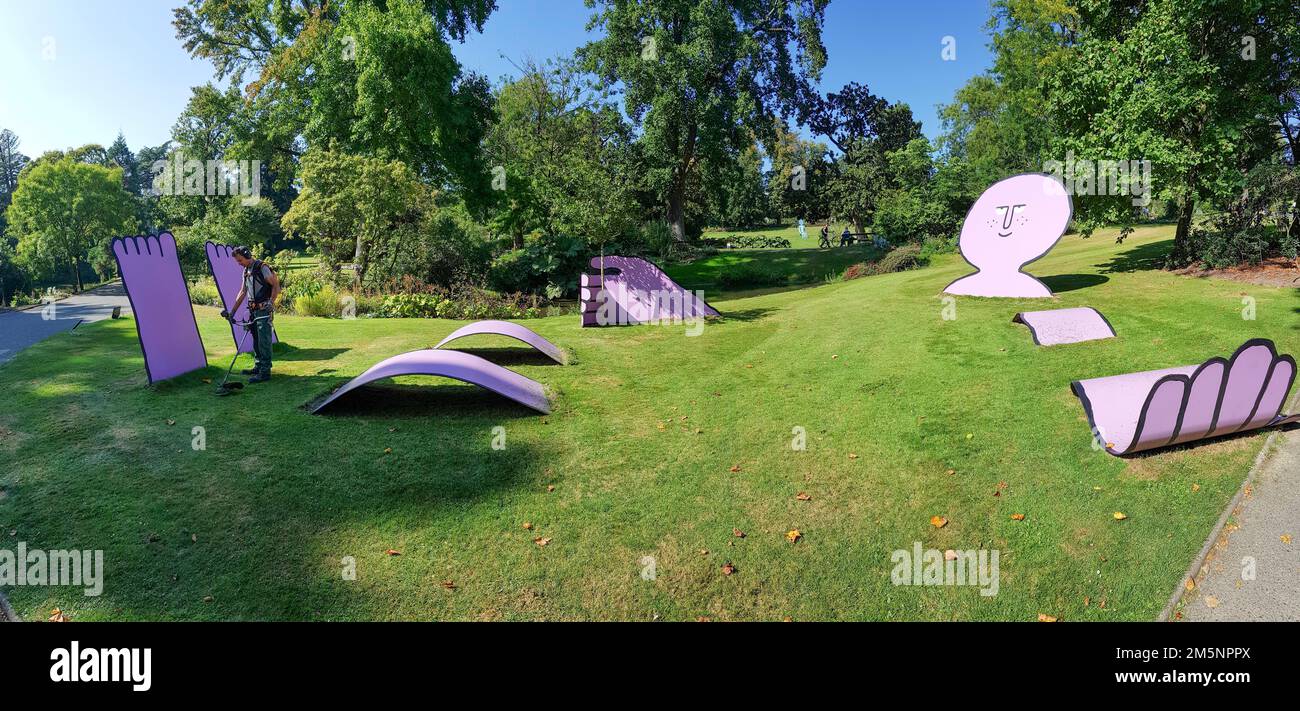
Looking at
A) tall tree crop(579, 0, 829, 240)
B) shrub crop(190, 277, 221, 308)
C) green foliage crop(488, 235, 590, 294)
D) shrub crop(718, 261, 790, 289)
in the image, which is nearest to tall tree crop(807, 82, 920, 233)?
tall tree crop(579, 0, 829, 240)

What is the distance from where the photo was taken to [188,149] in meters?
36.2

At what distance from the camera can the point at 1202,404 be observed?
643 cm

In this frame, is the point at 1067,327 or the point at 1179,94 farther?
the point at 1179,94

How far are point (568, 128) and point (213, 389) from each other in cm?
3330

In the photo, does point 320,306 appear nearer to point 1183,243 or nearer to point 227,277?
point 227,277

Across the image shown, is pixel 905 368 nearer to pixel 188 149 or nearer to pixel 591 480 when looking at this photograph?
pixel 591 480

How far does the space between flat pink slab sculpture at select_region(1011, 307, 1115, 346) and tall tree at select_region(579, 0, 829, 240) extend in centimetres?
2236

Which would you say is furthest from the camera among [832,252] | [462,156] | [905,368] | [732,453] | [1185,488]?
[832,252]

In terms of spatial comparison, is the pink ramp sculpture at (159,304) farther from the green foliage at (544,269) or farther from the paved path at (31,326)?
the green foliage at (544,269)

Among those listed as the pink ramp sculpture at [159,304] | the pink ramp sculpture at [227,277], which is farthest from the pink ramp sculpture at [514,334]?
the pink ramp sculpture at [159,304]

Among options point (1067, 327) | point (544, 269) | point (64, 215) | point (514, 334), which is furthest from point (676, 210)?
point (64, 215)

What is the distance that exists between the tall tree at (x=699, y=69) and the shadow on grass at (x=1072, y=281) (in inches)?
694

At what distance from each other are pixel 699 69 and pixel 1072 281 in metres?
19.3

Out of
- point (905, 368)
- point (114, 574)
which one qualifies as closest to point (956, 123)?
point (905, 368)
